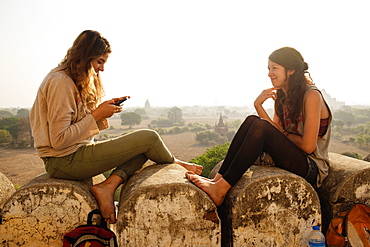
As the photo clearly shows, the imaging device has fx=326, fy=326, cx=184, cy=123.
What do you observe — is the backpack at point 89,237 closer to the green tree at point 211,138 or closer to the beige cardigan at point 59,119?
the beige cardigan at point 59,119

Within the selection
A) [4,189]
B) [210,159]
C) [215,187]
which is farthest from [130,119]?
[215,187]

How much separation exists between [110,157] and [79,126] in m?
0.41

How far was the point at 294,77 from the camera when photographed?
3266 mm

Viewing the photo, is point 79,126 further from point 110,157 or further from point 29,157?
point 29,157

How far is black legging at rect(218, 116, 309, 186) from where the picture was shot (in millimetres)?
2961

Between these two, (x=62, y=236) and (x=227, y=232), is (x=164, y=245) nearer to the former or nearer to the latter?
(x=227, y=232)

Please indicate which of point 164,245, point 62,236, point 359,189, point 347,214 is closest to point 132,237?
point 164,245

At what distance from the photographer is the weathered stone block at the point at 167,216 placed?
108 inches

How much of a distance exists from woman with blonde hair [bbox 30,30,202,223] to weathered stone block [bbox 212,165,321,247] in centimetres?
105

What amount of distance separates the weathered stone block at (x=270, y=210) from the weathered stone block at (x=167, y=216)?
0.60 ft

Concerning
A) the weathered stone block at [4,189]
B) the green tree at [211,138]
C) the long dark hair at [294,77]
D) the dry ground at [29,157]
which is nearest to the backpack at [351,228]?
the long dark hair at [294,77]

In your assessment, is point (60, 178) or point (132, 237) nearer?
point (132, 237)

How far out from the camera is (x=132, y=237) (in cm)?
278

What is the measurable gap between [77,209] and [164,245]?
819 mm
